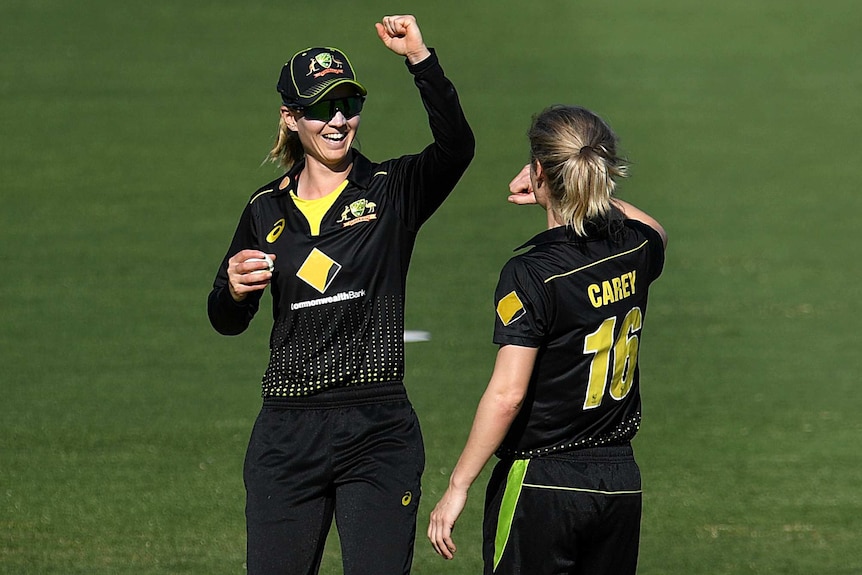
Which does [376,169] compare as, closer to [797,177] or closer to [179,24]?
[797,177]

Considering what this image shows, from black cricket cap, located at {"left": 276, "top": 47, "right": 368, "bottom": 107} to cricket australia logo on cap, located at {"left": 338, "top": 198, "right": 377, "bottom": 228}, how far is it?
351 mm

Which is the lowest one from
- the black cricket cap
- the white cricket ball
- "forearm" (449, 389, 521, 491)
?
"forearm" (449, 389, 521, 491)

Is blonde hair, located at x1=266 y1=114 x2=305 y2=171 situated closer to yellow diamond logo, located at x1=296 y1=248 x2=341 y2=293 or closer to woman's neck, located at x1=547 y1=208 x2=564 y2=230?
yellow diamond logo, located at x1=296 y1=248 x2=341 y2=293

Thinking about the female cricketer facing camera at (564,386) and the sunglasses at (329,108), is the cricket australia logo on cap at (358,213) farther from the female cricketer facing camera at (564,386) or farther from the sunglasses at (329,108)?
the female cricketer facing camera at (564,386)

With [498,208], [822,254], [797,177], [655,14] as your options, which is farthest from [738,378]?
[655,14]

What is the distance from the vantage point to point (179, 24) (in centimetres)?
1639

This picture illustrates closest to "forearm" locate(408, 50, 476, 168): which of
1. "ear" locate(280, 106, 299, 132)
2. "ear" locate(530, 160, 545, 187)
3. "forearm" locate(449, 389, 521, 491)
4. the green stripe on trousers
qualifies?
"ear" locate(530, 160, 545, 187)

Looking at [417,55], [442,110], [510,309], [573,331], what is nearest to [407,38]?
[417,55]

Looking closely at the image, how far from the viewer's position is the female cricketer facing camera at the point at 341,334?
4176 millimetres

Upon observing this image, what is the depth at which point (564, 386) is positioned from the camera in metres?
4.03

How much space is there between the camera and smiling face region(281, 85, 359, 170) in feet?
14.3

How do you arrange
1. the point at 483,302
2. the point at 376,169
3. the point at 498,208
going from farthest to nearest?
the point at 498,208, the point at 483,302, the point at 376,169

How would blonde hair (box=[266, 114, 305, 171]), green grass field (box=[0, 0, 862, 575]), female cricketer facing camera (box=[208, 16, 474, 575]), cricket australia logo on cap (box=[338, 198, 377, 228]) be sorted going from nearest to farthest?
female cricketer facing camera (box=[208, 16, 474, 575]), cricket australia logo on cap (box=[338, 198, 377, 228]), blonde hair (box=[266, 114, 305, 171]), green grass field (box=[0, 0, 862, 575])

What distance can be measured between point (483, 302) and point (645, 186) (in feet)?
9.81
